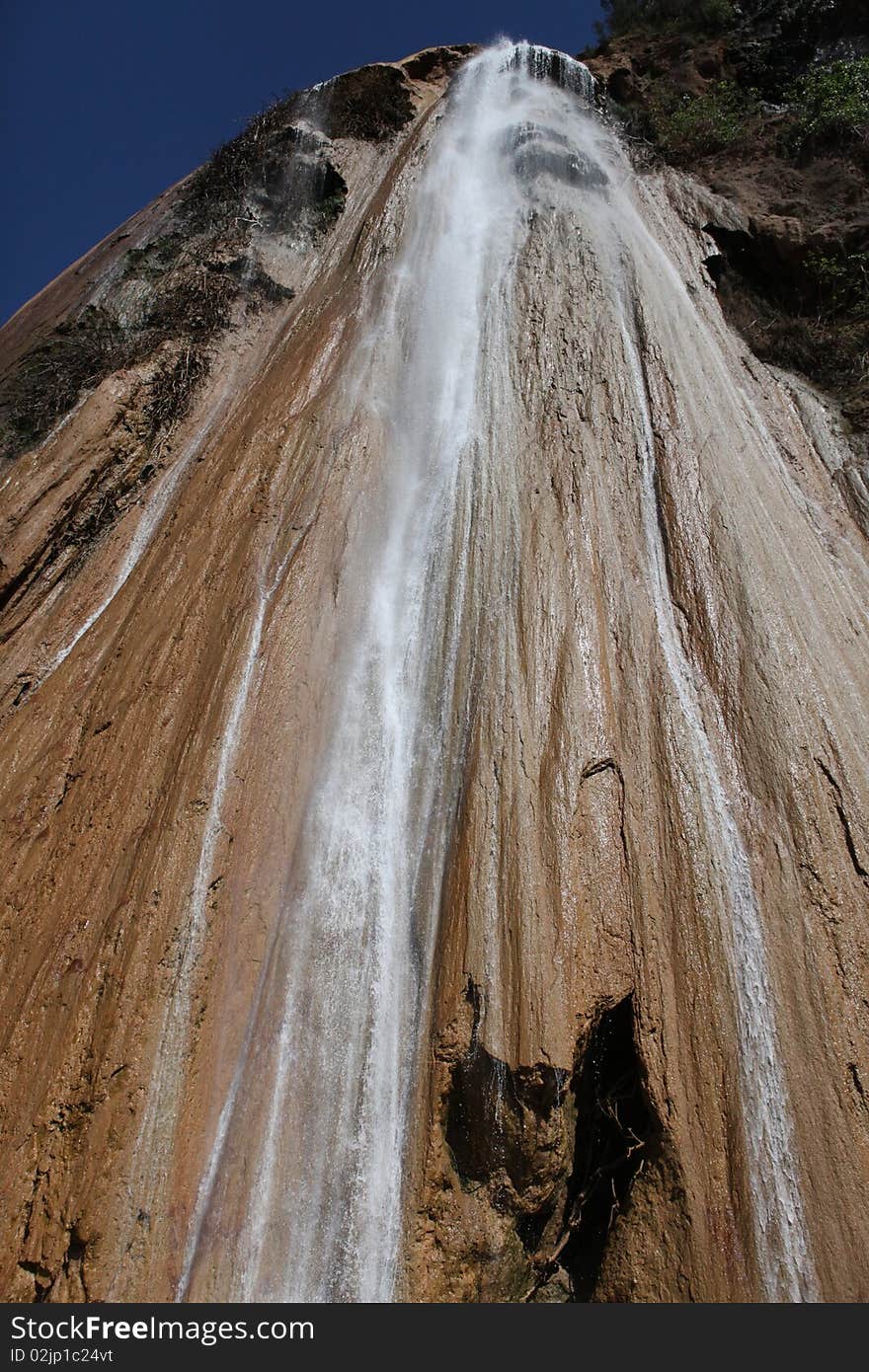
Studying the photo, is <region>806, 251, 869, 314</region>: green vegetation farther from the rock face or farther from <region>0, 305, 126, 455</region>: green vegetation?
<region>0, 305, 126, 455</region>: green vegetation

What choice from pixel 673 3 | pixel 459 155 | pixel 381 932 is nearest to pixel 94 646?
pixel 381 932

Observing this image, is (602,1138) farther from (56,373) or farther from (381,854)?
(56,373)

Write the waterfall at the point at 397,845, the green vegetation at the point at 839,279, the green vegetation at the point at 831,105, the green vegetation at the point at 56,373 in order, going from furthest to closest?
the green vegetation at the point at 831,105
the green vegetation at the point at 839,279
the green vegetation at the point at 56,373
the waterfall at the point at 397,845

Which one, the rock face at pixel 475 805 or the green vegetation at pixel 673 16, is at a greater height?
the green vegetation at pixel 673 16

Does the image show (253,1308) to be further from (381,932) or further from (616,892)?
(616,892)

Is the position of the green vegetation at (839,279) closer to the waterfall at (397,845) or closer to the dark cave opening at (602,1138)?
the waterfall at (397,845)

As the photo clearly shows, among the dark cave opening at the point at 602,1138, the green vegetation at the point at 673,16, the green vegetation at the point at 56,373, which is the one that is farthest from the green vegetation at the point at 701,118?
the dark cave opening at the point at 602,1138
